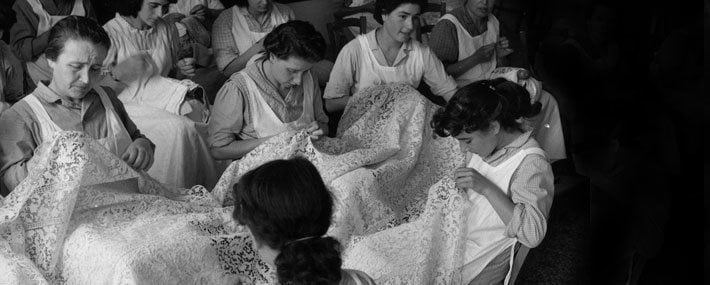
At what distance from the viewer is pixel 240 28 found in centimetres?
445

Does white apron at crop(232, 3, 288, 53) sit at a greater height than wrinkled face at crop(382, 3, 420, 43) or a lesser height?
lesser

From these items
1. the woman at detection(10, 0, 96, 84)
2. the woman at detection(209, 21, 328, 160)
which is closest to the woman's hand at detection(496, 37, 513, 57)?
the woman at detection(209, 21, 328, 160)

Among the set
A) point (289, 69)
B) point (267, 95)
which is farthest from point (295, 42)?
point (267, 95)

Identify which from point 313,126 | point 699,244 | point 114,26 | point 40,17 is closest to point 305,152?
point 313,126

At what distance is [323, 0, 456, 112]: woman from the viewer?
12.7 feet

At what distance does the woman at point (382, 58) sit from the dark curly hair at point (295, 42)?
61 cm

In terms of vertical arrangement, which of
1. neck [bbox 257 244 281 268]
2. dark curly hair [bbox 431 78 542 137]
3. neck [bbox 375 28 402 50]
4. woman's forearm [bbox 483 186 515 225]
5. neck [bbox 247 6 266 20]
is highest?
neck [bbox 257 244 281 268]

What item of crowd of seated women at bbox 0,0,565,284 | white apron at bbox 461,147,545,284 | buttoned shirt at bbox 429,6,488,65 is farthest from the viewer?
buttoned shirt at bbox 429,6,488,65

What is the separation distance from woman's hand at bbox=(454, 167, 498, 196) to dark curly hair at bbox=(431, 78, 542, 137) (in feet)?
0.38

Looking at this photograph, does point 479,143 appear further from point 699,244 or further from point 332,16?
point 332,16

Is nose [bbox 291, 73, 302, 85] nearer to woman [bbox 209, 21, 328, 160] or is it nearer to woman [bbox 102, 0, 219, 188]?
woman [bbox 209, 21, 328, 160]

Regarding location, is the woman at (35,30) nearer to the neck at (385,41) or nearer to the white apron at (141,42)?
the white apron at (141,42)

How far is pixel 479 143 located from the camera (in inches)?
110

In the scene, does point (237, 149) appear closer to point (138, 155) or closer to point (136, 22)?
point (138, 155)
